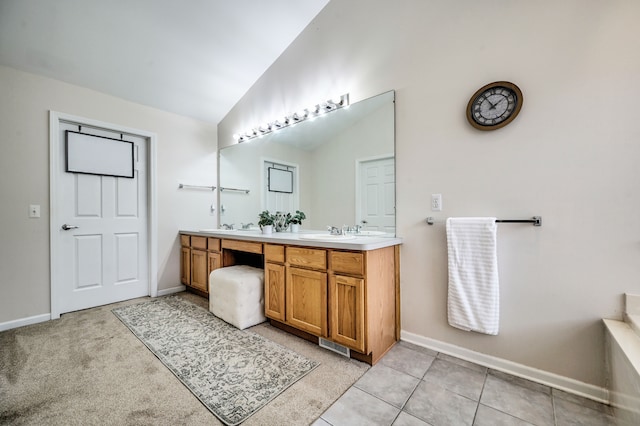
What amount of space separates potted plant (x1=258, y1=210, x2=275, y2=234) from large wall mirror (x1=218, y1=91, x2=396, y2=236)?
0.11 meters

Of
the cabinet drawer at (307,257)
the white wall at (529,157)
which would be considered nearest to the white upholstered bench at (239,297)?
the cabinet drawer at (307,257)

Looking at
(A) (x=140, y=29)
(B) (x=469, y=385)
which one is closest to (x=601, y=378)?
(B) (x=469, y=385)

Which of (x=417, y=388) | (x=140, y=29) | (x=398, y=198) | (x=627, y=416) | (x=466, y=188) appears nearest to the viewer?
(x=627, y=416)

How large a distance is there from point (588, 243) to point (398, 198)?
1.13 meters

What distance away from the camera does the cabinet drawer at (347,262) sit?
1.73 metres

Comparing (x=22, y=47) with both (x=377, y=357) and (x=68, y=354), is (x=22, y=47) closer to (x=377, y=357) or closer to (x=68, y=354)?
(x=68, y=354)

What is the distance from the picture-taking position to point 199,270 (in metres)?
3.18

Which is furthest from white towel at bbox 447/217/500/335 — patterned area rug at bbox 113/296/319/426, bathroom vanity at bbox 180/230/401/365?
patterned area rug at bbox 113/296/319/426

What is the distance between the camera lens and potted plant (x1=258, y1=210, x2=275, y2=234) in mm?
2844

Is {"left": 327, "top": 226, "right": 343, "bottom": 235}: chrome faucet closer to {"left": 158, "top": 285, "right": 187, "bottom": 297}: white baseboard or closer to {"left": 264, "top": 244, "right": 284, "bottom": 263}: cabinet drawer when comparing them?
{"left": 264, "top": 244, "right": 284, "bottom": 263}: cabinet drawer

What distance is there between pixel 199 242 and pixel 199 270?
0.34 meters

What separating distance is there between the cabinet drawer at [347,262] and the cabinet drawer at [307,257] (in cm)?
7

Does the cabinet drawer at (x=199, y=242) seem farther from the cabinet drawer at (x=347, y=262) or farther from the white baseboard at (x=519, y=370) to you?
the white baseboard at (x=519, y=370)

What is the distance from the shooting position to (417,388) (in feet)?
5.03
